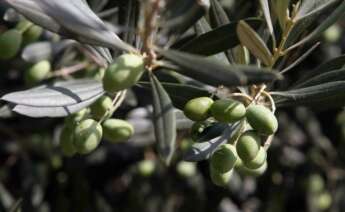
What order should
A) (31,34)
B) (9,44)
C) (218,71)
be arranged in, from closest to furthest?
1. (218,71)
2. (9,44)
3. (31,34)

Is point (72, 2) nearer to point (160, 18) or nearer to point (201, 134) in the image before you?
point (160, 18)

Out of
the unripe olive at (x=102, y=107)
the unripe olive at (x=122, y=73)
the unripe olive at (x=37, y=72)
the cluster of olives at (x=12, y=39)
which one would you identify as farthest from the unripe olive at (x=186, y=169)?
the unripe olive at (x=122, y=73)

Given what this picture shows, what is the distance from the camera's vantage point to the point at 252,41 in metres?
1.07

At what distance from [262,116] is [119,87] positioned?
0.22m

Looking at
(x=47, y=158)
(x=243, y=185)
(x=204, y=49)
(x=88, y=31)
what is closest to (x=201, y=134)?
(x=204, y=49)

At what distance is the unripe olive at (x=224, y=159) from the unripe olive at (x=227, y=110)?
6 centimetres

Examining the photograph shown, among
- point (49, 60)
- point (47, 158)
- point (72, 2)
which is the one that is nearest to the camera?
point (72, 2)

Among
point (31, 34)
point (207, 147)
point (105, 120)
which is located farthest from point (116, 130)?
point (31, 34)

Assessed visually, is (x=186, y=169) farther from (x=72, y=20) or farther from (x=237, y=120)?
(x=72, y=20)

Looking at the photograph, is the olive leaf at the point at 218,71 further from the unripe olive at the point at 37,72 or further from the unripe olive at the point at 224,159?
the unripe olive at the point at 37,72

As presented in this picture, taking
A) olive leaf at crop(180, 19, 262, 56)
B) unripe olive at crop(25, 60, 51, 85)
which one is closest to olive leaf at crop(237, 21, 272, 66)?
olive leaf at crop(180, 19, 262, 56)

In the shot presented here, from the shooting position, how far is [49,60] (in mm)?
1698

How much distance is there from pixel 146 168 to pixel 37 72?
2.51 feet

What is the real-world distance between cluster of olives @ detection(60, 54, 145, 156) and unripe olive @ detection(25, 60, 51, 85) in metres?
0.31
